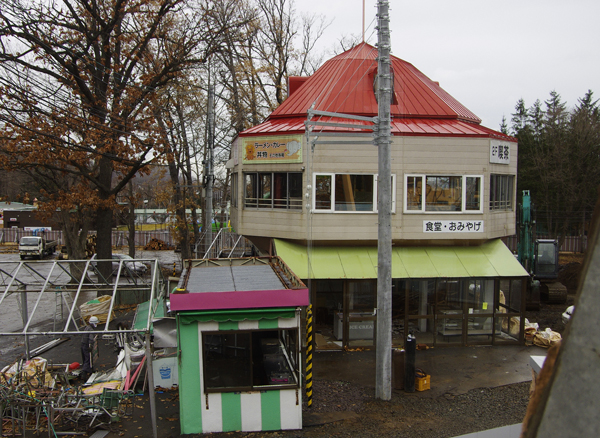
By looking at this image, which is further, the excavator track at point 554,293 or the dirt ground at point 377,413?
the excavator track at point 554,293

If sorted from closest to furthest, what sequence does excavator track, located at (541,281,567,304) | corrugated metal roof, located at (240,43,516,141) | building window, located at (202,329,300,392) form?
building window, located at (202,329,300,392)
corrugated metal roof, located at (240,43,516,141)
excavator track, located at (541,281,567,304)

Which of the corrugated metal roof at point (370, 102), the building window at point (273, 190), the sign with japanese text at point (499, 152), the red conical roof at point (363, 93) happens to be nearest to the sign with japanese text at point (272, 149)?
A: the corrugated metal roof at point (370, 102)

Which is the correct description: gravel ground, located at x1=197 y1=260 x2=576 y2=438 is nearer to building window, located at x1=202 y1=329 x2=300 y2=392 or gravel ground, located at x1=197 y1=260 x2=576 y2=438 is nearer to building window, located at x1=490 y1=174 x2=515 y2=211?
building window, located at x1=202 y1=329 x2=300 y2=392

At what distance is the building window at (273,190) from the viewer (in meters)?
16.9

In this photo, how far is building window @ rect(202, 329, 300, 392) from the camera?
33.3 feet

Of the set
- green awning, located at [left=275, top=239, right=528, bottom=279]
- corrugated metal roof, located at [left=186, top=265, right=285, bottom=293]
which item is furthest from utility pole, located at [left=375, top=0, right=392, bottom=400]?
green awning, located at [left=275, top=239, right=528, bottom=279]

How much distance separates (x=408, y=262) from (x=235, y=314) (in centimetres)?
829

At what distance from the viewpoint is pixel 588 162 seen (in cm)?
3975

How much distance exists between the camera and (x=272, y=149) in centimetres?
1703

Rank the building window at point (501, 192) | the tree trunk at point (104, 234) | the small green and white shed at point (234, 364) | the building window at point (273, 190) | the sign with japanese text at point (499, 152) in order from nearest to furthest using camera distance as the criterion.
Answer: the small green and white shed at point (234, 364) < the building window at point (273, 190) < the sign with japanese text at point (499, 152) < the building window at point (501, 192) < the tree trunk at point (104, 234)

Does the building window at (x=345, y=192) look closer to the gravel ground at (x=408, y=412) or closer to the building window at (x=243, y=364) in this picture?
the gravel ground at (x=408, y=412)

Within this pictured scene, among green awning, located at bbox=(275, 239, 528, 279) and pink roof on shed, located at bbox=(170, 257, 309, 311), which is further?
green awning, located at bbox=(275, 239, 528, 279)

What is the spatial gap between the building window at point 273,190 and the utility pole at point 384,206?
5.51 metres

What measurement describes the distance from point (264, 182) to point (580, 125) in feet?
110
